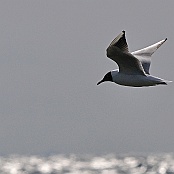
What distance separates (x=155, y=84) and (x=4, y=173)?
69.1 meters

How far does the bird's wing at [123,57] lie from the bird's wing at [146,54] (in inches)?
44.2

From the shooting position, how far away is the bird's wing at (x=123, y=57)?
23578mm

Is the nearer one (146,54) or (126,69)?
(126,69)

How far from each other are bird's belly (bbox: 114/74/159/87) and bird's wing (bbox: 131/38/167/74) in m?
0.95

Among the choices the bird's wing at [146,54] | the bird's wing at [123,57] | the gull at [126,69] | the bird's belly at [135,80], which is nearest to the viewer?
the bird's wing at [123,57]

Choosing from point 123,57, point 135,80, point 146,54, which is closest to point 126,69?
point 135,80

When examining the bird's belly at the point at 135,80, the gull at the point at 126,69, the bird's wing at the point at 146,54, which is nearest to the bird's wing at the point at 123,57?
the gull at the point at 126,69

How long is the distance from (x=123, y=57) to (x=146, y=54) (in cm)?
302

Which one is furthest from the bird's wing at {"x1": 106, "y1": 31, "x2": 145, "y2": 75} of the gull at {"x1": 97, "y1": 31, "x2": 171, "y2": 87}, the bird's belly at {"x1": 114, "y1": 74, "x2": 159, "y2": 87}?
the bird's belly at {"x1": 114, "y1": 74, "x2": 159, "y2": 87}

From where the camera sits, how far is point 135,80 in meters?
25.0

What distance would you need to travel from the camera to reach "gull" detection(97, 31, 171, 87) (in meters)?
23.8

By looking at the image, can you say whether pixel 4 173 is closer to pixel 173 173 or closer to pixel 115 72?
pixel 173 173

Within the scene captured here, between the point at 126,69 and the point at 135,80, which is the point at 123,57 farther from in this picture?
the point at 135,80

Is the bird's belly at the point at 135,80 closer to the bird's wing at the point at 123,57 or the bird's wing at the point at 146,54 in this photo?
the bird's wing at the point at 123,57
